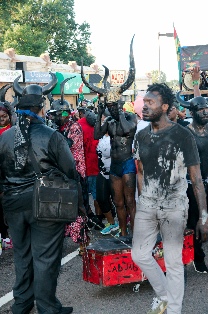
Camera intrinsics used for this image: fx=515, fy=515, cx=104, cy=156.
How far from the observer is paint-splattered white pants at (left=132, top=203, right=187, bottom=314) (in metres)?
4.16

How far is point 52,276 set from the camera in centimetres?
434

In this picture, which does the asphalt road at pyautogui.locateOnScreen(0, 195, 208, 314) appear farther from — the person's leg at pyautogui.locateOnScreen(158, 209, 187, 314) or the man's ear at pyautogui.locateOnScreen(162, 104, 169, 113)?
the man's ear at pyautogui.locateOnScreen(162, 104, 169, 113)

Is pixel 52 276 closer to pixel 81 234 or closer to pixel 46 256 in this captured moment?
pixel 46 256

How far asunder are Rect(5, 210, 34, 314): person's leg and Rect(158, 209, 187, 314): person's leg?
1.17 meters

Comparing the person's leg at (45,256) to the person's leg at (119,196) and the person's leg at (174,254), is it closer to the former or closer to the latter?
the person's leg at (174,254)

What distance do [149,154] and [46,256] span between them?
121 cm

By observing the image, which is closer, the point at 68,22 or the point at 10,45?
the point at 10,45

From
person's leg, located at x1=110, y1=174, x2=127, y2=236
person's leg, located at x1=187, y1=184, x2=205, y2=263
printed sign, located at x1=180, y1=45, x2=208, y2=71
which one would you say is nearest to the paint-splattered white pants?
person's leg, located at x1=187, y1=184, x2=205, y2=263

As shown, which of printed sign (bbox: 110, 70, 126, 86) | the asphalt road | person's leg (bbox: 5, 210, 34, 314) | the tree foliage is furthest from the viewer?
the tree foliage

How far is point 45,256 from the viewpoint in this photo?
430cm

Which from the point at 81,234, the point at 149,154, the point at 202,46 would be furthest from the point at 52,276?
the point at 202,46

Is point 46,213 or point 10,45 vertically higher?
point 10,45

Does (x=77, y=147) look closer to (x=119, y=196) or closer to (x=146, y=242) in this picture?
(x=119, y=196)

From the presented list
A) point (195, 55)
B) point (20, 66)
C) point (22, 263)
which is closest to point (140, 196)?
point (22, 263)
